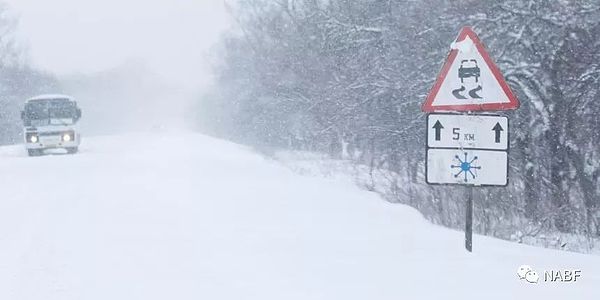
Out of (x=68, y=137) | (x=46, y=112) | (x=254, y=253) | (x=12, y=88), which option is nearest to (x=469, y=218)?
(x=254, y=253)

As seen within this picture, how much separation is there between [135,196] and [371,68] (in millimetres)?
9231

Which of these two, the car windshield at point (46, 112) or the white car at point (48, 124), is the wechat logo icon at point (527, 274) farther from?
the car windshield at point (46, 112)

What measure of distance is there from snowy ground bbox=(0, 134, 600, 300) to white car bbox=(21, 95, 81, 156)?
896 inches

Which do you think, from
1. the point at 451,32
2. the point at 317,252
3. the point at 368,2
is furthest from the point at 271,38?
the point at 317,252

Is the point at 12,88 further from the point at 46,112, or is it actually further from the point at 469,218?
the point at 469,218

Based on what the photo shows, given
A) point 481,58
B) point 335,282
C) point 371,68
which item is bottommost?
point 335,282

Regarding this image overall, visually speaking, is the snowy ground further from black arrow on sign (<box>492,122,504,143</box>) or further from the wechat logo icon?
black arrow on sign (<box>492,122,504,143</box>)

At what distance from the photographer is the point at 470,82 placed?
21.2 feet

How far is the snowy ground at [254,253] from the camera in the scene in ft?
19.2

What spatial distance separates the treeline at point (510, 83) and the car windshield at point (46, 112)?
43.8ft

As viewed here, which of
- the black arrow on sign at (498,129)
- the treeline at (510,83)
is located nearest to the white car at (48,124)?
the treeline at (510,83)

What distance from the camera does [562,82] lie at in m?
13.8

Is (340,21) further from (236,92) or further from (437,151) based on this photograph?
(236,92)

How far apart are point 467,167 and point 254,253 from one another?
88.1 inches
